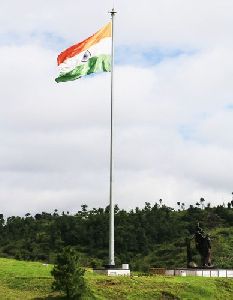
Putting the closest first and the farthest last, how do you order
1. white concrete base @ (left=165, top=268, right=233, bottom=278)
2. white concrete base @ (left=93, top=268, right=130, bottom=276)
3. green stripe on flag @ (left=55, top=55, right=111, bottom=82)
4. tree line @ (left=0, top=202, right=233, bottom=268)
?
Answer: white concrete base @ (left=93, top=268, right=130, bottom=276), green stripe on flag @ (left=55, top=55, right=111, bottom=82), white concrete base @ (left=165, top=268, right=233, bottom=278), tree line @ (left=0, top=202, right=233, bottom=268)

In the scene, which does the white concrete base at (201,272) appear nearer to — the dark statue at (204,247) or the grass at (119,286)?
the dark statue at (204,247)

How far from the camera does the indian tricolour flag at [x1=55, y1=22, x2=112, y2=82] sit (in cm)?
3019

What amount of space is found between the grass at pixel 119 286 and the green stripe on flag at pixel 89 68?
9.44m

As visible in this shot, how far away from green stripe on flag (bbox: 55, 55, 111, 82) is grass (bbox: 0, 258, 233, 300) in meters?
9.44

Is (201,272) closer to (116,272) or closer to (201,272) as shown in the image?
(201,272)

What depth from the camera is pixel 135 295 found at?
25.5 m

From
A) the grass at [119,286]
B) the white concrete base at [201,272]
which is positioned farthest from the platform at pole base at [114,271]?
the white concrete base at [201,272]

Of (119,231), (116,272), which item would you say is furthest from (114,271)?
(119,231)

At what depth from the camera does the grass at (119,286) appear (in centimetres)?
2523

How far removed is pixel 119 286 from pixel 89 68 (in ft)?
35.5

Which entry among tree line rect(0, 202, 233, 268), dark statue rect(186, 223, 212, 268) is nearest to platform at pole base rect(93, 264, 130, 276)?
dark statue rect(186, 223, 212, 268)

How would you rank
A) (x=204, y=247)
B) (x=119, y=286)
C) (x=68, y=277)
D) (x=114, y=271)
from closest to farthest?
1. (x=68, y=277)
2. (x=119, y=286)
3. (x=114, y=271)
4. (x=204, y=247)

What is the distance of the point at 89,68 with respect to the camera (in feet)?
99.5

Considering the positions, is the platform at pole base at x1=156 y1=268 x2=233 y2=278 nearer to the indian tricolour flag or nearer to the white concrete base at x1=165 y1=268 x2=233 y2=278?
the white concrete base at x1=165 y1=268 x2=233 y2=278
